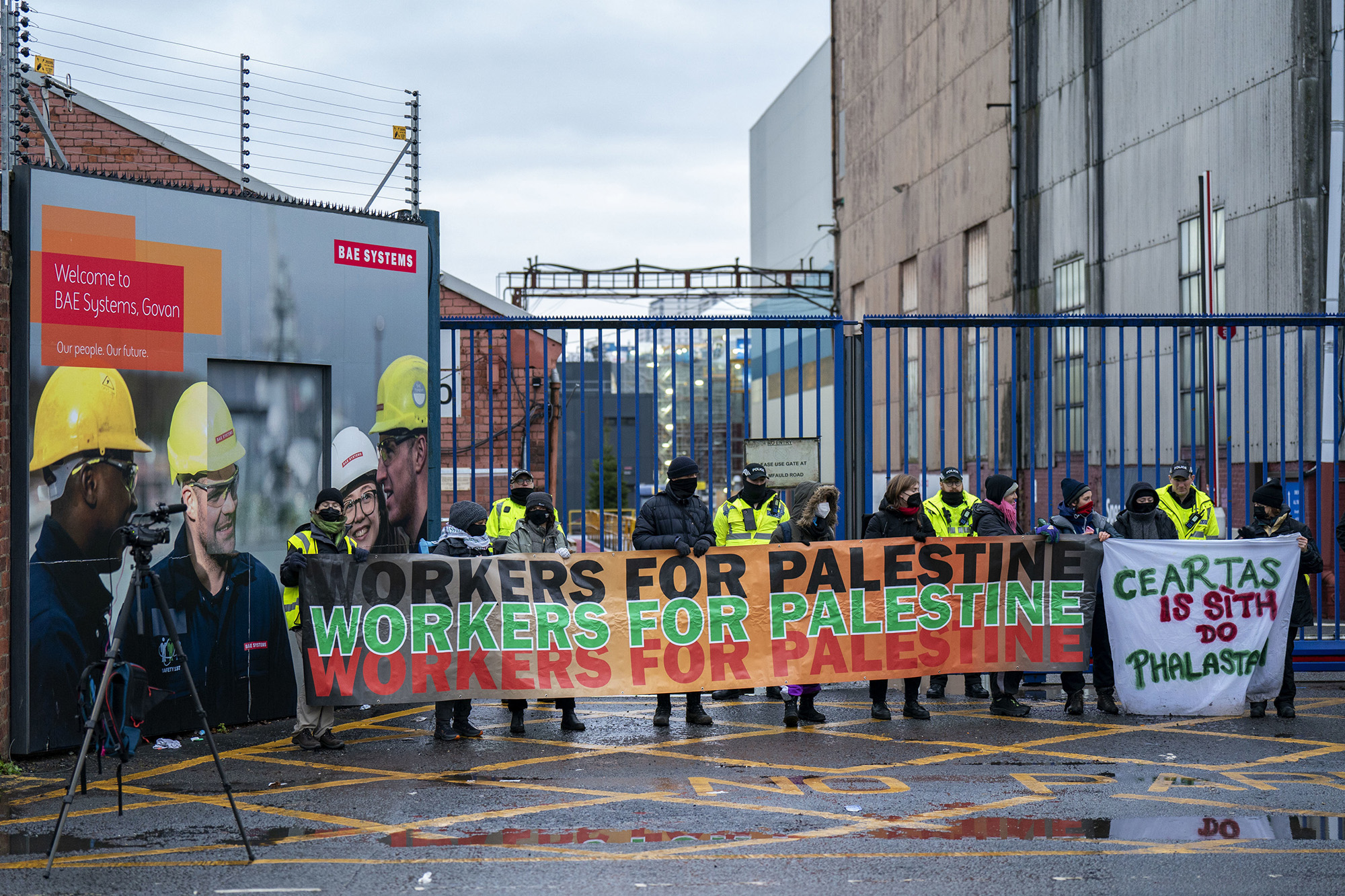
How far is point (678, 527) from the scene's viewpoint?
33.9 ft

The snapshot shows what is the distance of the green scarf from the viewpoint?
9664mm

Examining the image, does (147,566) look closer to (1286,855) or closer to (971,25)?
(1286,855)

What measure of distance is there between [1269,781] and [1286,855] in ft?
5.80

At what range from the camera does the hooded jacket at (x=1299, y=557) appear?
1049 centimetres

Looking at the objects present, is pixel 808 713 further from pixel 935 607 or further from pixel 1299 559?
pixel 1299 559

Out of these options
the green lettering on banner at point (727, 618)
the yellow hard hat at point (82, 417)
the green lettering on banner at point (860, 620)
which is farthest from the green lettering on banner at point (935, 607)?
the yellow hard hat at point (82, 417)

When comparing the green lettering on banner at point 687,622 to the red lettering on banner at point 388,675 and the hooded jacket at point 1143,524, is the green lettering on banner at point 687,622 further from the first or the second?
the hooded jacket at point 1143,524

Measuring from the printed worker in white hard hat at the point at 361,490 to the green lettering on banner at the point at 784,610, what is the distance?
3.03 metres

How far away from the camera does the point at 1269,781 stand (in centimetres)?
806

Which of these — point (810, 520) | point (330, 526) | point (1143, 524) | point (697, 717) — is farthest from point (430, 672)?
point (1143, 524)

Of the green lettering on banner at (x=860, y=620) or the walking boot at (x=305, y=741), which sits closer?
the walking boot at (x=305, y=741)

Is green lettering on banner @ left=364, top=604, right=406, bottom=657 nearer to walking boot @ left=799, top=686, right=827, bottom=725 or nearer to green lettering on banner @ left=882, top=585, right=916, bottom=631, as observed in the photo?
walking boot @ left=799, top=686, right=827, bottom=725

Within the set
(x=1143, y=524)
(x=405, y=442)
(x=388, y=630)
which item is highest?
(x=405, y=442)

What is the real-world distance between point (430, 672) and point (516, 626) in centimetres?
70
